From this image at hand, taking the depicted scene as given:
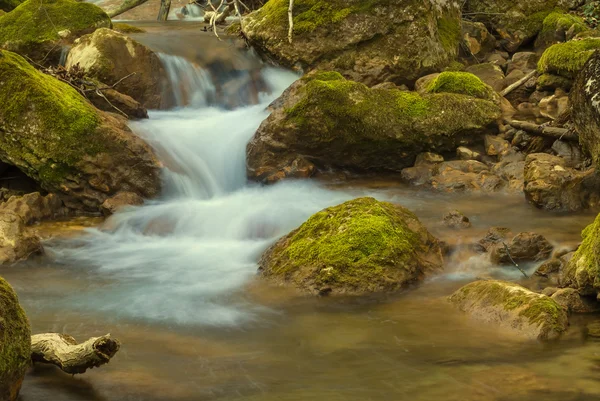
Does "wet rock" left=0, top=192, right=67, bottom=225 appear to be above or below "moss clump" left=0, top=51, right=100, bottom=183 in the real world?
below

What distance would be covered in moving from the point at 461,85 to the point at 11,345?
367 inches

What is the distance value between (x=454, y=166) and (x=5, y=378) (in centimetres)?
786

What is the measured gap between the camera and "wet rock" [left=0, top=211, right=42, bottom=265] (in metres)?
8.05

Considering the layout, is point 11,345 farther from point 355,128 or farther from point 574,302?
point 355,128

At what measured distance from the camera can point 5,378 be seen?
13.5ft

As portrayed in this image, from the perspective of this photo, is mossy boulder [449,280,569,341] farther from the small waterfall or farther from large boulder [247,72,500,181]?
the small waterfall

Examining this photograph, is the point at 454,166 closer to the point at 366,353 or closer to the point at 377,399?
the point at 366,353

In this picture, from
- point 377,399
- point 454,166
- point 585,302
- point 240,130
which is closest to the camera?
point 377,399

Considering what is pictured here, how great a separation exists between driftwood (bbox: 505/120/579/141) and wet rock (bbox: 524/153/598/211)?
1070 mm

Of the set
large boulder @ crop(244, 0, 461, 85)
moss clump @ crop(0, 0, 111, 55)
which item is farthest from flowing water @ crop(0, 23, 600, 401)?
moss clump @ crop(0, 0, 111, 55)

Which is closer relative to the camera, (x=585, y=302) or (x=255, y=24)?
(x=585, y=302)

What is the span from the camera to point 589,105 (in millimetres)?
7781

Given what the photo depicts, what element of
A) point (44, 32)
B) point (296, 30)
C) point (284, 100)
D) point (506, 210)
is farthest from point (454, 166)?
point (44, 32)

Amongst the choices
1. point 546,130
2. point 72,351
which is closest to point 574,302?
point 72,351
